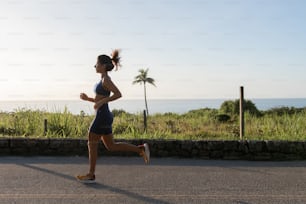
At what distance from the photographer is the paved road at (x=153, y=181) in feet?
15.5

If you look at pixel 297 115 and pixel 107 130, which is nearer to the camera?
pixel 107 130

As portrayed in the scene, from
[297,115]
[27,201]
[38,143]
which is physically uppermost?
[297,115]

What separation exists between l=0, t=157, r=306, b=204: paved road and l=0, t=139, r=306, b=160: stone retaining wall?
0.25 metres

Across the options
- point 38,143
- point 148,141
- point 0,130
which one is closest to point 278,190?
point 148,141

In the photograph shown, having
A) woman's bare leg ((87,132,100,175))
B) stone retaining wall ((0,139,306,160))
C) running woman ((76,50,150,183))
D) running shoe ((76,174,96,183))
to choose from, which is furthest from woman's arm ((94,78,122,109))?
stone retaining wall ((0,139,306,160))

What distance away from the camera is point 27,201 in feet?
15.0

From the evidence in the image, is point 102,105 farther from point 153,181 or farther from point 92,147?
point 153,181

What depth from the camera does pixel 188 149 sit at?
7.43 metres

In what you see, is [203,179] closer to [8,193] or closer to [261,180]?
[261,180]

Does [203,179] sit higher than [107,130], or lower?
lower

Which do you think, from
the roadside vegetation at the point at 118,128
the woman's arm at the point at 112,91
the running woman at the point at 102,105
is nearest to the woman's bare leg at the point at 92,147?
the running woman at the point at 102,105

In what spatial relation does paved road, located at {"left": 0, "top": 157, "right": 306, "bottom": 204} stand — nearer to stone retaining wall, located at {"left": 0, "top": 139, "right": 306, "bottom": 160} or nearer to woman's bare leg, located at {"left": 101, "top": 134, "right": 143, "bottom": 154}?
stone retaining wall, located at {"left": 0, "top": 139, "right": 306, "bottom": 160}

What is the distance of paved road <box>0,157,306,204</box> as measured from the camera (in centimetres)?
472

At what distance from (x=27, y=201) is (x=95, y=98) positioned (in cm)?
169
